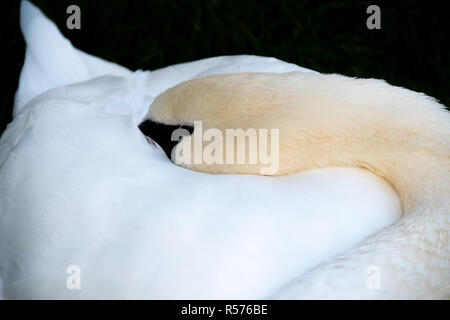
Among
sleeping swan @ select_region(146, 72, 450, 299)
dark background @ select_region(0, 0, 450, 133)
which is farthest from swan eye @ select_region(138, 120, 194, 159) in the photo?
dark background @ select_region(0, 0, 450, 133)

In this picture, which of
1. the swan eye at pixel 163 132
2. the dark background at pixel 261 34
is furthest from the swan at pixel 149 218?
the dark background at pixel 261 34

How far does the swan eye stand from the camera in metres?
2.77

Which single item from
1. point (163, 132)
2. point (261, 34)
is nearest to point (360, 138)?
point (163, 132)

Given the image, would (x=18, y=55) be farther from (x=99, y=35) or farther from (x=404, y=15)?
(x=404, y=15)

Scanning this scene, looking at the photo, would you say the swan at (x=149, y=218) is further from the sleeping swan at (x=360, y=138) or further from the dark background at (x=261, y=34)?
the dark background at (x=261, y=34)

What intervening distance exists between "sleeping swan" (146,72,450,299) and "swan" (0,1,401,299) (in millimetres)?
68

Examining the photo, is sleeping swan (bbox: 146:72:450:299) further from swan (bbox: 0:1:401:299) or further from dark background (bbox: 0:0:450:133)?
dark background (bbox: 0:0:450:133)

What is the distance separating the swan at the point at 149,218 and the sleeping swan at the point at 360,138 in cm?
7

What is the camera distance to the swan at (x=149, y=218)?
2.25 metres

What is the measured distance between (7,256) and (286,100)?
1203 mm

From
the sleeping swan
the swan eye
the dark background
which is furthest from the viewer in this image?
the dark background

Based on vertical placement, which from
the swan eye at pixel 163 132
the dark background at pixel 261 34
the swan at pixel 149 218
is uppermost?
→ the dark background at pixel 261 34
